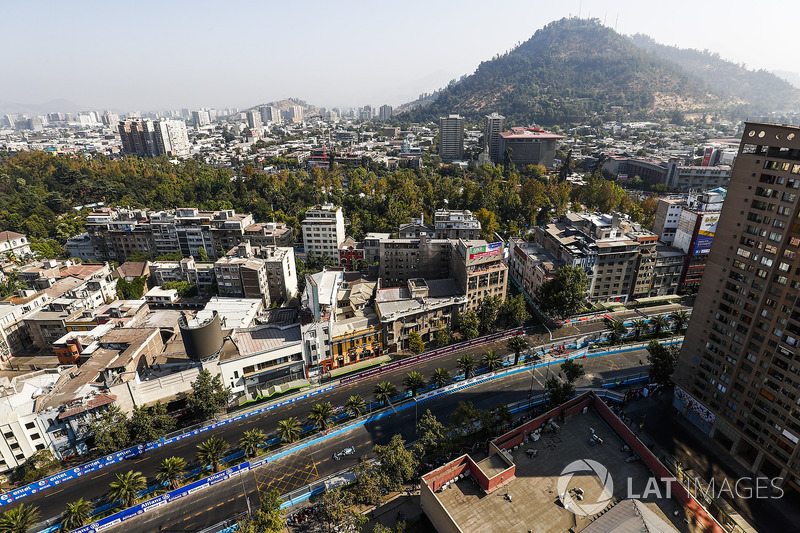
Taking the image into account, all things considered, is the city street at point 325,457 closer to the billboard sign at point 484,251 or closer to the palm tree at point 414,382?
the palm tree at point 414,382

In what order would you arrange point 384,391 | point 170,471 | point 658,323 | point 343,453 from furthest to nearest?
point 658,323
point 384,391
point 343,453
point 170,471

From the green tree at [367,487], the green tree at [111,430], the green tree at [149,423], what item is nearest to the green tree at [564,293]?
the green tree at [367,487]

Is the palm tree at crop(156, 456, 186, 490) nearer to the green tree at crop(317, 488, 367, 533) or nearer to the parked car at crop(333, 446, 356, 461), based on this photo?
the green tree at crop(317, 488, 367, 533)

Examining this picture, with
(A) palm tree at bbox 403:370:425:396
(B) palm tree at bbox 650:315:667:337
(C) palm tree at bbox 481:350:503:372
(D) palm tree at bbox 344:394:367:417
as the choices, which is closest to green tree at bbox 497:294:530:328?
(C) palm tree at bbox 481:350:503:372

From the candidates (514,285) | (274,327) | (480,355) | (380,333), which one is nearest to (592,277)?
(514,285)

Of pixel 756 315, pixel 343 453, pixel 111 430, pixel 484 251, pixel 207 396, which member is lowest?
pixel 343 453

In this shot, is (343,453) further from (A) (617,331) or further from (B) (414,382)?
(A) (617,331)

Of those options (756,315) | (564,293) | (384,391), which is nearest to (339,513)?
(384,391)

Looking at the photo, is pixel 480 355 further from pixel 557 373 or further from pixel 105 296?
pixel 105 296
